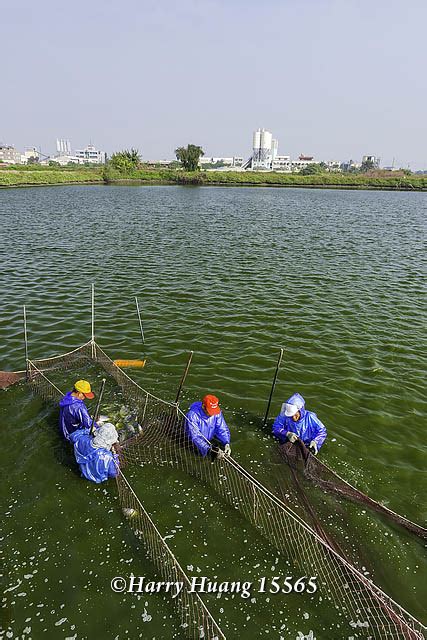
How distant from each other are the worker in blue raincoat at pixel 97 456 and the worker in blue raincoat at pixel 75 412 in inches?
29.8

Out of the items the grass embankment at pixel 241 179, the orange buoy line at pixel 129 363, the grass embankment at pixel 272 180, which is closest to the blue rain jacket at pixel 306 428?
the orange buoy line at pixel 129 363

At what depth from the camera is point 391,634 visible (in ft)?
19.8

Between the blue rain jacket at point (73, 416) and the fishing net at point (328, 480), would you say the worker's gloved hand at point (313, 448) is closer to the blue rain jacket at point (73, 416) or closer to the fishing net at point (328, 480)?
the fishing net at point (328, 480)

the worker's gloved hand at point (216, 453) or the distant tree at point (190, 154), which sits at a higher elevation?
the distant tree at point (190, 154)

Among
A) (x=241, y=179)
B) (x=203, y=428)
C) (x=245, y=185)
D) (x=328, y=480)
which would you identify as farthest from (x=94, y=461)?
(x=241, y=179)

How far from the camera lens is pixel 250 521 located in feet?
26.2

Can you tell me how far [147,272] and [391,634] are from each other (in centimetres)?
2080

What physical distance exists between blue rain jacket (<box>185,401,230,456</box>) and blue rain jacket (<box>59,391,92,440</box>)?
257 cm

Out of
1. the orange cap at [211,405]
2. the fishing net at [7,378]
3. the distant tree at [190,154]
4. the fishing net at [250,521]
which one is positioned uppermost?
the distant tree at [190,154]

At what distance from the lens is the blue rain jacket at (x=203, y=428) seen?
9.44 m

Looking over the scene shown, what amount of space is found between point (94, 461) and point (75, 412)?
150 centimetres

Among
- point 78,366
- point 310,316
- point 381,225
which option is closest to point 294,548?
point 78,366

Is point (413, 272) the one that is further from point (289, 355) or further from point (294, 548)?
point (294, 548)

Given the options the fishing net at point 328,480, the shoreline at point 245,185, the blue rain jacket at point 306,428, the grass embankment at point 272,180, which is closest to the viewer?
the fishing net at point 328,480
